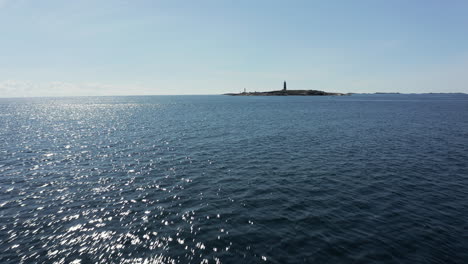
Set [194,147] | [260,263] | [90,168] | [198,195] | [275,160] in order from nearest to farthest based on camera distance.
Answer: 1. [260,263]
2. [198,195]
3. [90,168]
4. [275,160]
5. [194,147]

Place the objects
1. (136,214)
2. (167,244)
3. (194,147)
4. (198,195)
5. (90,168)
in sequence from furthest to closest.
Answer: (194,147), (90,168), (198,195), (136,214), (167,244)

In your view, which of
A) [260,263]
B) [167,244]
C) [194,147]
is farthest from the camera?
[194,147]

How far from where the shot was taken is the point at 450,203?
70.3 feet

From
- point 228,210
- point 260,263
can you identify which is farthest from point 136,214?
point 260,263

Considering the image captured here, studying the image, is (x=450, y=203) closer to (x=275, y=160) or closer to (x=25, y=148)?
(x=275, y=160)

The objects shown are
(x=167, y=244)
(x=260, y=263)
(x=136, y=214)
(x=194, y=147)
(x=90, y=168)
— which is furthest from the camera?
(x=194, y=147)

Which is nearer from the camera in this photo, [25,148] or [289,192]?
[289,192]

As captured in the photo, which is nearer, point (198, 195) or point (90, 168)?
point (198, 195)

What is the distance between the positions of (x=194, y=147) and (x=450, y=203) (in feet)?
119

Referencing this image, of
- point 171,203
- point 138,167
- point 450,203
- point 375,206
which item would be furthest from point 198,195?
point 450,203

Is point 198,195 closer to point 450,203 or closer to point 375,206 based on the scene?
point 375,206

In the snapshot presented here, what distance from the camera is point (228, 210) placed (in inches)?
825

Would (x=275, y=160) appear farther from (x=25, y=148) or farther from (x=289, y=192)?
(x=25, y=148)

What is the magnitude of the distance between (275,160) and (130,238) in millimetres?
23311
